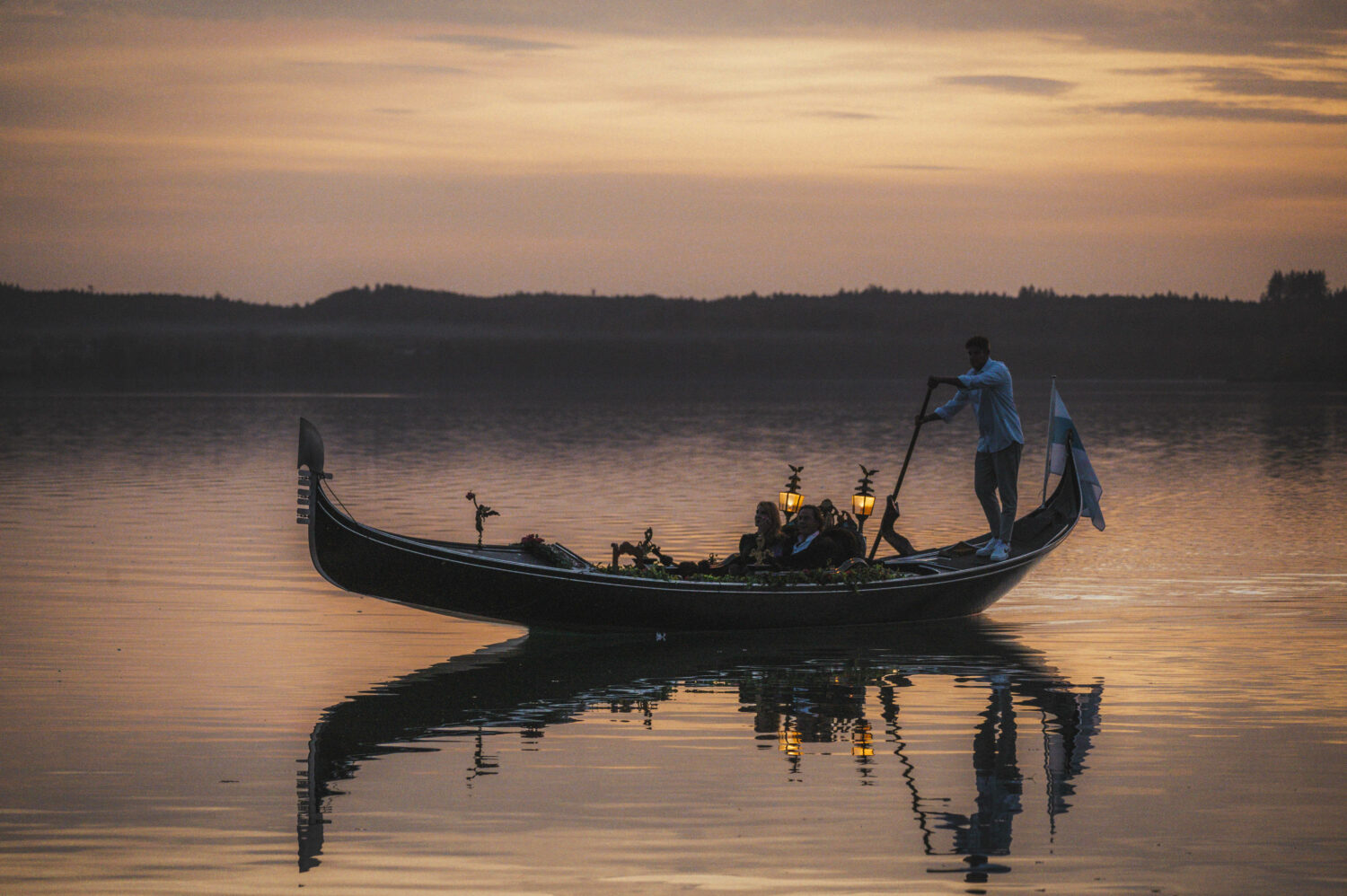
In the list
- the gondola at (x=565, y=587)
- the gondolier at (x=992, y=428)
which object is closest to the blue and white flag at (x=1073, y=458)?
the gondolier at (x=992, y=428)

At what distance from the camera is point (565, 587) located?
14.7m

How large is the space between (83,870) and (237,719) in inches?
146

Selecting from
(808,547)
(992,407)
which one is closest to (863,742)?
(808,547)

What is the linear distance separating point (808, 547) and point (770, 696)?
3017 mm

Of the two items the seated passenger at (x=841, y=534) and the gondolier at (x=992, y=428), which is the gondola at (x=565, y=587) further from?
the gondolier at (x=992, y=428)

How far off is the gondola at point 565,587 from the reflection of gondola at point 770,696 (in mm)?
274

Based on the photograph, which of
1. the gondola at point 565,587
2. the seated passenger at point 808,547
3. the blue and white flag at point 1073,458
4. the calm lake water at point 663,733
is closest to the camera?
the calm lake water at point 663,733

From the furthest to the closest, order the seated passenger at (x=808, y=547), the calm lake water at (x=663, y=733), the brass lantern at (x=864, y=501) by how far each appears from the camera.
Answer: the brass lantern at (x=864, y=501)
the seated passenger at (x=808, y=547)
the calm lake water at (x=663, y=733)

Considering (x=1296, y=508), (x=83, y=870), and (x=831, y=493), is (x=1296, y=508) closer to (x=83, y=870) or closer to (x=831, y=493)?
(x=831, y=493)

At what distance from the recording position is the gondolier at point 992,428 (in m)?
16.6

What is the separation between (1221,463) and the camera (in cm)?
4481

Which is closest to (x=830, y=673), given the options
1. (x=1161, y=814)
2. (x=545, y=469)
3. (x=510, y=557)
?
(x=510, y=557)

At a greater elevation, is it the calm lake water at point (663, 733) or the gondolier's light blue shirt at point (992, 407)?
the gondolier's light blue shirt at point (992, 407)

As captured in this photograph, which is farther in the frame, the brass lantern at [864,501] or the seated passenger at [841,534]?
the brass lantern at [864,501]
